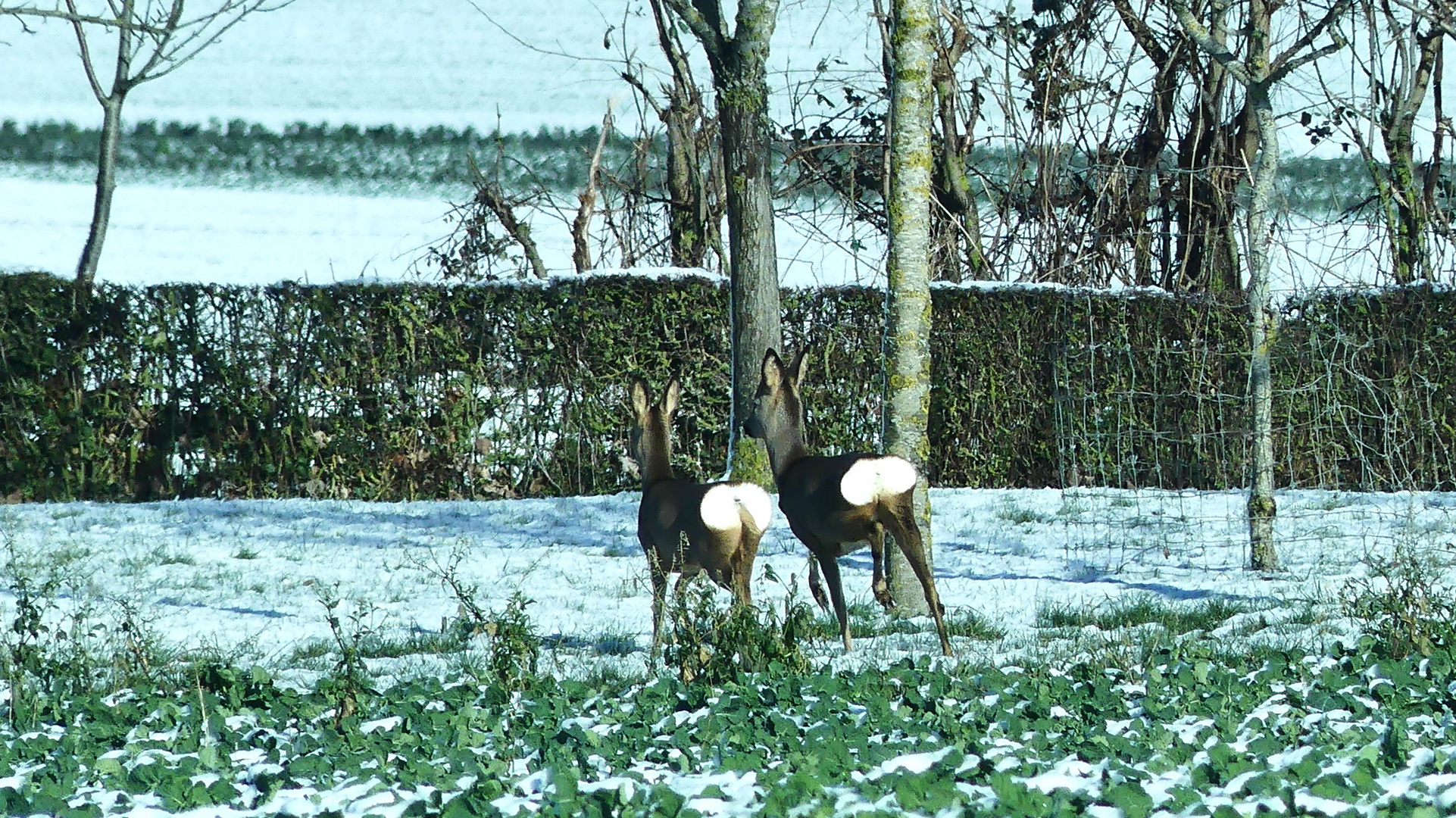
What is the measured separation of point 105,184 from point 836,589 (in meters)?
10.7

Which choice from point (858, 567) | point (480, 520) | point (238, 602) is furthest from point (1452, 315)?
point (238, 602)

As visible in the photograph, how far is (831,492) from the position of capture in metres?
6.31

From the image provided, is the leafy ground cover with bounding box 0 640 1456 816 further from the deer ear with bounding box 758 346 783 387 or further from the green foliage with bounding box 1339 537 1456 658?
the deer ear with bounding box 758 346 783 387

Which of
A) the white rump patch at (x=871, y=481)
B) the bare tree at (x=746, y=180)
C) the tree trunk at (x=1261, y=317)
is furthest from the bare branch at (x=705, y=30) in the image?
the white rump patch at (x=871, y=481)

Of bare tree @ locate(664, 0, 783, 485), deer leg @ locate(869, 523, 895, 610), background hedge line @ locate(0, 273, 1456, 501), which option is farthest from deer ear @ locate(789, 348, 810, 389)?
background hedge line @ locate(0, 273, 1456, 501)

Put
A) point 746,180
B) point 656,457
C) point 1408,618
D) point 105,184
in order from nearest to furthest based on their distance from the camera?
point 1408,618 → point 656,457 → point 746,180 → point 105,184

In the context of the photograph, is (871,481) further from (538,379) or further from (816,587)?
(538,379)

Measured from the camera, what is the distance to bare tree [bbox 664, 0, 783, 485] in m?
8.47

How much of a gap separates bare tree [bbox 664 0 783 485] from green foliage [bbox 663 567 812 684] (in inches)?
104

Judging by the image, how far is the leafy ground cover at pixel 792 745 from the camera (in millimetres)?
4254

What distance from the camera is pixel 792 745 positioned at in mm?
4766

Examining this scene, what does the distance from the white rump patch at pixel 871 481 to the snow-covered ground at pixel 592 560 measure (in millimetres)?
635

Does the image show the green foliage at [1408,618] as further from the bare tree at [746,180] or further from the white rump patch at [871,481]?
the bare tree at [746,180]

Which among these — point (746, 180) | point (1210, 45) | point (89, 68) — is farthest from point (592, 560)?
point (89, 68)
